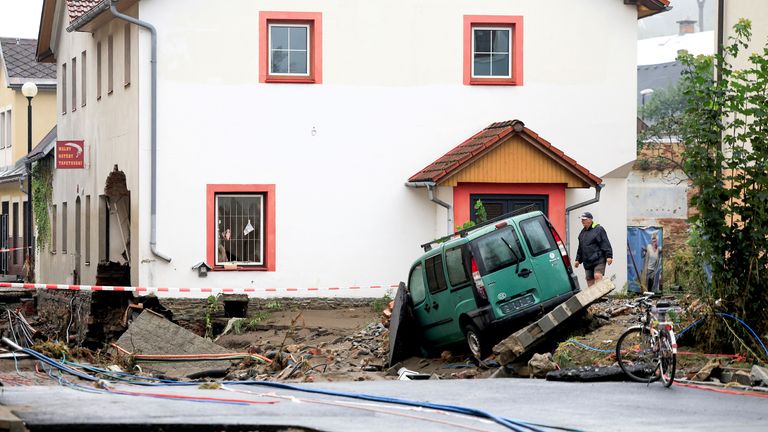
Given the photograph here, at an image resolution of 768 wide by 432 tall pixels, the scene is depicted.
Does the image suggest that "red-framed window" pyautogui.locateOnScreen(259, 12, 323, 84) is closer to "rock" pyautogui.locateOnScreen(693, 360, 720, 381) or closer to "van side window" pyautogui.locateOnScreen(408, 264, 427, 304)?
"van side window" pyautogui.locateOnScreen(408, 264, 427, 304)

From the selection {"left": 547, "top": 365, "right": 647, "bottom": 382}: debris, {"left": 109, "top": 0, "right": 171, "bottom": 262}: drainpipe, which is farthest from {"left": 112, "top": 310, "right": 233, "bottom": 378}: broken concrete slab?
{"left": 109, "top": 0, "right": 171, "bottom": 262}: drainpipe

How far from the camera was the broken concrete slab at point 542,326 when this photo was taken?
18312mm

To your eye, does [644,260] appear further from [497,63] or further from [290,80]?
[290,80]

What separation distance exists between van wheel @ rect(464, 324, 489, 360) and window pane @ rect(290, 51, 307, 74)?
955cm

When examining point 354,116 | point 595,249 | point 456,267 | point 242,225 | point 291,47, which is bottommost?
point 456,267

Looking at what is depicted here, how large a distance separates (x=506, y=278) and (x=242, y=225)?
929cm

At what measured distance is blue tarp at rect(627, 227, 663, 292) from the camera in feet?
104

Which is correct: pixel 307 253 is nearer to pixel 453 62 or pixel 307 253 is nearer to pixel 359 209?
pixel 359 209

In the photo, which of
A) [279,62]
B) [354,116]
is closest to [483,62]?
[354,116]

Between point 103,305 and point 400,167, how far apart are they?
660cm

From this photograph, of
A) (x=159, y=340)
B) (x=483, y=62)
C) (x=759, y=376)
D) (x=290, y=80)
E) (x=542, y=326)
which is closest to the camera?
(x=759, y=376)

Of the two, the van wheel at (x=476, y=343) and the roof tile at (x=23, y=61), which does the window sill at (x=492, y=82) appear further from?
the roof tile at (x=23, y=61)

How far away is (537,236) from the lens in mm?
19844

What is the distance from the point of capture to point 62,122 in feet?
127
